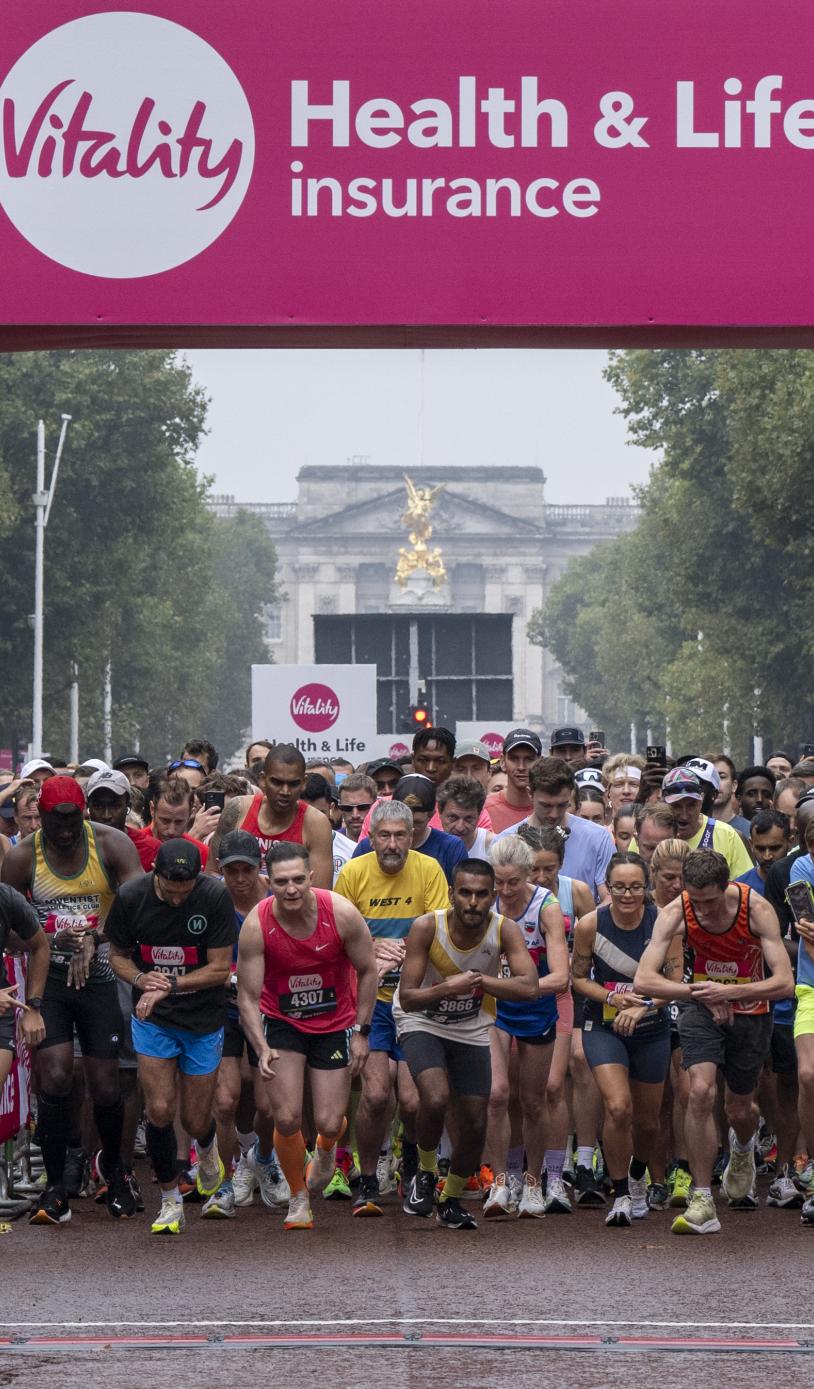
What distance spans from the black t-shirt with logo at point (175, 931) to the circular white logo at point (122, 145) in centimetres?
274

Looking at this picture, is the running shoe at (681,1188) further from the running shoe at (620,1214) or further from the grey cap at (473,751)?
the grey cap at (473,751)

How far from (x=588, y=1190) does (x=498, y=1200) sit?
634mm

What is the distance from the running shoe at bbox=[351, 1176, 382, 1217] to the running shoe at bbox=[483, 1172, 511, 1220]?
1.59 ft

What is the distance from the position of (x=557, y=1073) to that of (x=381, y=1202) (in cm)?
106

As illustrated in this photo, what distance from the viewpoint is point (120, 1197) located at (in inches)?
450

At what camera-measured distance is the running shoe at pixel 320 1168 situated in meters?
11.1

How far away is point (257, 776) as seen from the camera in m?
15.3

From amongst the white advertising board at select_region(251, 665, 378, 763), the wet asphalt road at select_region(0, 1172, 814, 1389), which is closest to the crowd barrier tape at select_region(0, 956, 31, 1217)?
the wet asphalt road at select_region(0, 1172, 814, 1389)

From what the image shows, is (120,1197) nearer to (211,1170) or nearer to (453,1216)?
(211,1170)

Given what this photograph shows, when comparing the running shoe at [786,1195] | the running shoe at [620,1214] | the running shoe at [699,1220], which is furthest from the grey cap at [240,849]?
the running shoe at [786,1195]

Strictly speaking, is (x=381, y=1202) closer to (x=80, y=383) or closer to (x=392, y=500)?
(x=80, y=383)

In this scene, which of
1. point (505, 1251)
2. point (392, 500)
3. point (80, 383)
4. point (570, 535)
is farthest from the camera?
point (570, 535)

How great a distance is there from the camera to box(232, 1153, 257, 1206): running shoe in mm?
11922

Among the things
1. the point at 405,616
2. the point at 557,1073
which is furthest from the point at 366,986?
the point at 405,616
